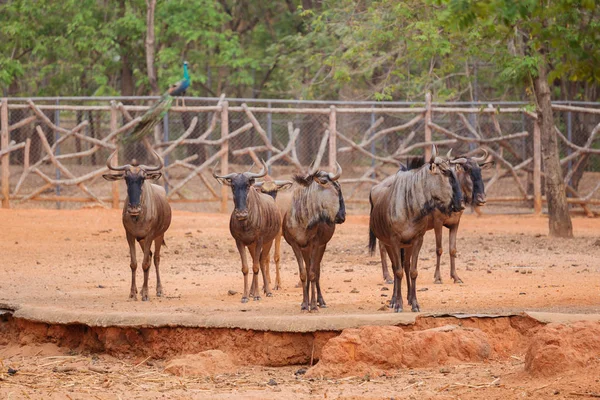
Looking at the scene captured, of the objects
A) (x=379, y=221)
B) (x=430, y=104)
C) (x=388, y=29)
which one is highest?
(x=388, y=29)

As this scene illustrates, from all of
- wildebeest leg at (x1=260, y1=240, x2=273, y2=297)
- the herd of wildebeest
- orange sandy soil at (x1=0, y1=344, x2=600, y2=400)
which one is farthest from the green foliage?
orange sandy soil at (x1=0, y1=344, x2=600, y2=400)

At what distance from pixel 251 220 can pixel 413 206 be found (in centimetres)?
244

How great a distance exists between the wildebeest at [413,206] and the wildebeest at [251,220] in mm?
1932

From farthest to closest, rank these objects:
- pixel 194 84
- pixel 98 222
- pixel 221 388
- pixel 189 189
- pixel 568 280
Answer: pixel 194 84 → pixel 189 189 → pixel 98 222 → pixel 568 280 → pixel 221 388

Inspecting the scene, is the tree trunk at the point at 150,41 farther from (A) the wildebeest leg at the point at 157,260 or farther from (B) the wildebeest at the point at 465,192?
Answer: (B) the wildebeest at the point at 465,192

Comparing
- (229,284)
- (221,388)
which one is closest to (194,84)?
(229,284)

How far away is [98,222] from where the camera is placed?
21531 mm

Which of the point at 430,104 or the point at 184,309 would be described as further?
the point at 430,104

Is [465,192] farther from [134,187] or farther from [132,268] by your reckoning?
[132,268]

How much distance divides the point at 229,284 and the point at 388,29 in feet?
35.1

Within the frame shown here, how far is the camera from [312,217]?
11.7 m

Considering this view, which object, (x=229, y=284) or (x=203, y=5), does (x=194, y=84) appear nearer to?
(x=203, y=5)

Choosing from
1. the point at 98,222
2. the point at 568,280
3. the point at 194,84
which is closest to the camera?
the point at 568,280

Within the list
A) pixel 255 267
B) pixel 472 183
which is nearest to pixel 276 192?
pixel 255 267
